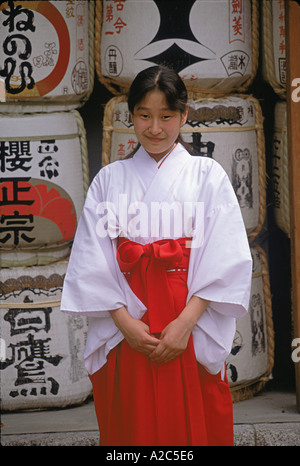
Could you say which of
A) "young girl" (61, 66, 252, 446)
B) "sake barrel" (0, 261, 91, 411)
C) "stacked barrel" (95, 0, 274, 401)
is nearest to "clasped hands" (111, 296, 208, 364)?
"young girl" (61, 66, 252, 446)

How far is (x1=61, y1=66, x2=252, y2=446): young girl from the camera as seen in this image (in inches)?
94.2

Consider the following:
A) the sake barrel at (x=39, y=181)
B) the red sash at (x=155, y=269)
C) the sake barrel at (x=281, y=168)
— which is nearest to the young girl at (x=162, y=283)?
the red sash at (x=155, y=269)

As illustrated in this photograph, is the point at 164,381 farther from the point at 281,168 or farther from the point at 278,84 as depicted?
the point at 278,84

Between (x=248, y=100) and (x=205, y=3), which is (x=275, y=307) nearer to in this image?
(x=248, y=100)

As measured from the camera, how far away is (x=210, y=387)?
2479 mm

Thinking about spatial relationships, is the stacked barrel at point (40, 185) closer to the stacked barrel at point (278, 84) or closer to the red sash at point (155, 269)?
the stacked barrel at point (278, 84)

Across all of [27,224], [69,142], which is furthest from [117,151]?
[27,224]

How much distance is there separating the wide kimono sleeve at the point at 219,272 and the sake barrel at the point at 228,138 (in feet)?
4.07

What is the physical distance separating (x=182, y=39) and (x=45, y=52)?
74cm

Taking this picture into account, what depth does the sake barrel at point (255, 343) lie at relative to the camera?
150 inches

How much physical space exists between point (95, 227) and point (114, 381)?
0.58 metres

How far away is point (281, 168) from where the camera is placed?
12.7ft

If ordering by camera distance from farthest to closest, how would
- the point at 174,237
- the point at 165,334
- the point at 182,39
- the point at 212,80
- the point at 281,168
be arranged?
the point at 281,168 → the point at 212,80 → the point at 182,39 → the point at 174,237 → the point at 165,334

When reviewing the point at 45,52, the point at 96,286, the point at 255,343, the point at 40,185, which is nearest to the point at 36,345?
the point at 40,185
